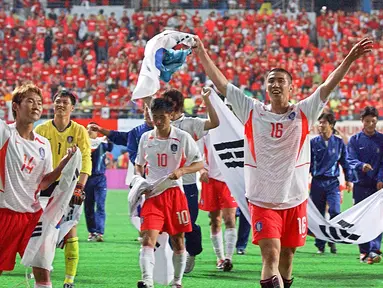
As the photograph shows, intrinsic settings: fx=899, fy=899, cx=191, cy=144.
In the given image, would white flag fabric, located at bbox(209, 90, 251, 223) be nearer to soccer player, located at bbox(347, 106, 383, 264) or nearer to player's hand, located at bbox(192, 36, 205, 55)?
soccer player, located at bbox(347, 106, 383, 264)

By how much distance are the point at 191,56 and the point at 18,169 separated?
2869 cm

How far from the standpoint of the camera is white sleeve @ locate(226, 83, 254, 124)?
7789 millimetres

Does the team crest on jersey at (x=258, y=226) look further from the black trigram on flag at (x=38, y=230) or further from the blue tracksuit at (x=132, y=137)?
the blue tracksuit at (x=132, y=137)

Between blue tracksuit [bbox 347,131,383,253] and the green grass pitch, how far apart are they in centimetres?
87

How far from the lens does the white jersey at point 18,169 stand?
7082 mm

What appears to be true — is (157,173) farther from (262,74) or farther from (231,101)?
(262,74)

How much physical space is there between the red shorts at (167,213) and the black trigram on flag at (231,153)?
2.08 m

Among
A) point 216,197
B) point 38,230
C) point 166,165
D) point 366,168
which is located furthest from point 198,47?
point 366,168

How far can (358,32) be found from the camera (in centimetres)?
3922

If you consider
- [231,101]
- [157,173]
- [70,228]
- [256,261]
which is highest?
[231,101]

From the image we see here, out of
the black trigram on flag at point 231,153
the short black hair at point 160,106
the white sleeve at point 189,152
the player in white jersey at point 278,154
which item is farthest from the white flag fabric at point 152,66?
the black trigram on flag at point 231,153

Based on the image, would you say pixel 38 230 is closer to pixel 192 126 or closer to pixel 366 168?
pixel 192 126

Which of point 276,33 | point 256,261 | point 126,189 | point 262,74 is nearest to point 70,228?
point 256,261

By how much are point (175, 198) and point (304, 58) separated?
94.1 feet
